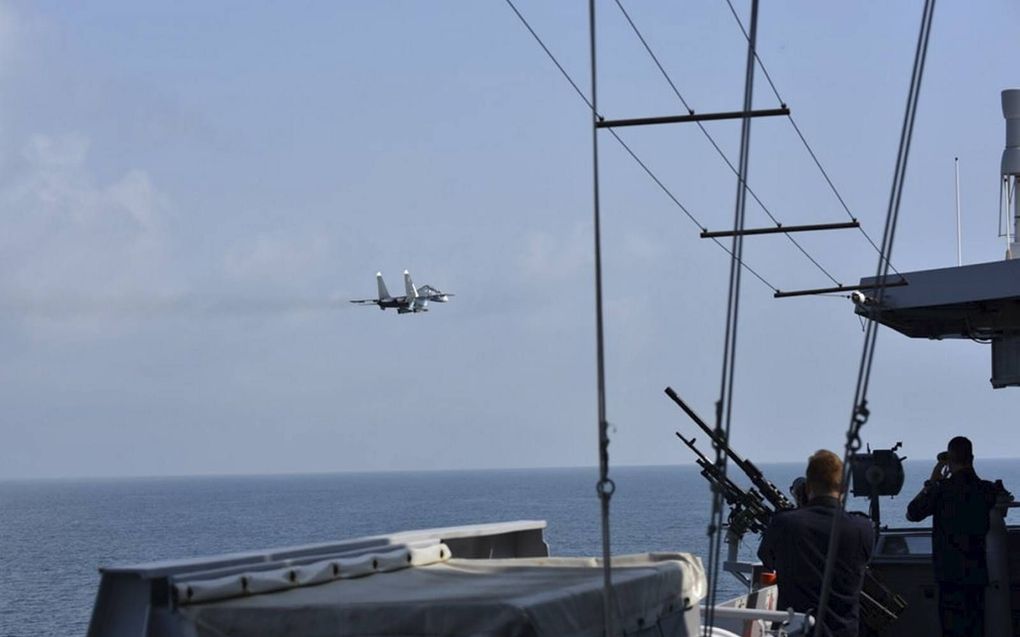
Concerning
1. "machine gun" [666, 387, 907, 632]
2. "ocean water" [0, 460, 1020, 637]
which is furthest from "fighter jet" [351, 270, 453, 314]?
Answer: "machine gun" [666, 387, 907, 632]

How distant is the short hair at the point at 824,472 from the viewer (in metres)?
7.84

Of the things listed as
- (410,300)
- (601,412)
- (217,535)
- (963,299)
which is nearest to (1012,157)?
(963,299)

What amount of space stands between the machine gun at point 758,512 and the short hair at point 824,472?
9.46 feet

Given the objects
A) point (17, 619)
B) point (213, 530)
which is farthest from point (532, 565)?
point (213, 530)

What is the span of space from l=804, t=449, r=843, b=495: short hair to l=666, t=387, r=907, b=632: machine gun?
288 cm

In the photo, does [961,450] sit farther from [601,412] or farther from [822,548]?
[601,412]

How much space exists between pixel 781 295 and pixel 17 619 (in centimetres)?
6361

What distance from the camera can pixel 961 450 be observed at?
10352mm

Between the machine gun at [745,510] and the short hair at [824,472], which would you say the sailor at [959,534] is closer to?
the short hair at [824,472]

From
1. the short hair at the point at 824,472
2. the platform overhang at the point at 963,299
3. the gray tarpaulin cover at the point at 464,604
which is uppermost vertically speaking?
the platform overhang at the point at 963,299

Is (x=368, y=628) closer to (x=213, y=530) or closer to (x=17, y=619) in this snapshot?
(x=17, y=619)

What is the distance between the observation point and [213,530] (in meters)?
153

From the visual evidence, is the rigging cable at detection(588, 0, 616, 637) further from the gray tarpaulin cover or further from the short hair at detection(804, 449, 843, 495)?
the short hair at detection(804, 449, 843, 495)

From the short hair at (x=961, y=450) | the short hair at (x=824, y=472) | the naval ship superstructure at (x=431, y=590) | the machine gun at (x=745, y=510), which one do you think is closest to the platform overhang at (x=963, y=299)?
the short hair at (x=961, y=450)
